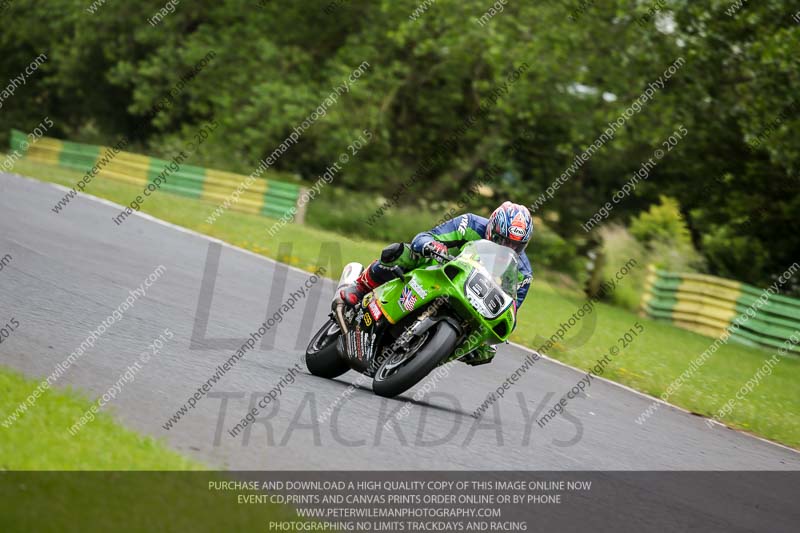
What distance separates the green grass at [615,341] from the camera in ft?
42.7

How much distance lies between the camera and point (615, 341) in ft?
57.8

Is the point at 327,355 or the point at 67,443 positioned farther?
the point at 327,355

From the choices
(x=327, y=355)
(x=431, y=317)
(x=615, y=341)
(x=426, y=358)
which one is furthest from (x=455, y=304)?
(x=615, y=341)

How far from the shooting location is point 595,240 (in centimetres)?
3369

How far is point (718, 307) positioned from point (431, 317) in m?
16.4

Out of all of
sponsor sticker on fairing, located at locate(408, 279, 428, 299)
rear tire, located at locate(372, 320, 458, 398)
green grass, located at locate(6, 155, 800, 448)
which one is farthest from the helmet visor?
green grass, located at locate(6, 155, 800, 448)

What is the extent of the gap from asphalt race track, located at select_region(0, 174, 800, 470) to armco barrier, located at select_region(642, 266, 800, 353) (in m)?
9.77

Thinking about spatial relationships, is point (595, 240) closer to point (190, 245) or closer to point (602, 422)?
point (190, 245)

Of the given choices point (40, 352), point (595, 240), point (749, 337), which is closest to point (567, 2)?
point (595, 240)

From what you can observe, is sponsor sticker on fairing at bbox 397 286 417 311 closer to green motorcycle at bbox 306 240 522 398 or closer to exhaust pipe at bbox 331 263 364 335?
green motorcycle at bbox 306 240 522 398

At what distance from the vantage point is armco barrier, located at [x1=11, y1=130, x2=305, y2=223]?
29.1m
